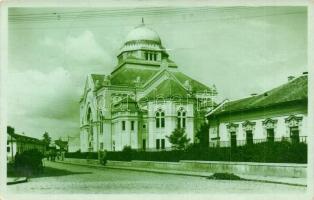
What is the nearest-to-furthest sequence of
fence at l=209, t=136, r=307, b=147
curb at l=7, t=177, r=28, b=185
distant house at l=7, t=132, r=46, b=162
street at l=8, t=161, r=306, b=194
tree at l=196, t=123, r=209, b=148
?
1. street at l=8, t=161, r=306, b=194
2. curb at l=7, t=177, r=28, b=185
3. distant house at l=7, t=132, r=46, b=162
4. fence at l=209, t=136, r=307, b=147
5. tree at l=196, t=123, r=209, b=148

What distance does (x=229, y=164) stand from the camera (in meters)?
15.4

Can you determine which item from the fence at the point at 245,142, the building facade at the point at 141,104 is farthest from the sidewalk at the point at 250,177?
the fence at the point at 245,142

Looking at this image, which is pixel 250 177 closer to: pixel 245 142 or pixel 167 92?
pixel 245 142

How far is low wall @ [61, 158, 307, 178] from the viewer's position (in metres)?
14.2

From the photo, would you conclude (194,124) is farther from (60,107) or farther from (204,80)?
(60,107)

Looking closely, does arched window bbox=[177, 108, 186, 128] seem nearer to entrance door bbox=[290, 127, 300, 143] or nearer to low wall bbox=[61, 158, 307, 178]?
low wall bbox=[61, 158, 307, 178]

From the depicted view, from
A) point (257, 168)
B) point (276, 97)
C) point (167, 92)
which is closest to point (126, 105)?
point (167, 92)

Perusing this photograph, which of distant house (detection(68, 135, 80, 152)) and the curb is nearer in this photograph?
the curb

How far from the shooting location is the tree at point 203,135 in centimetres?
1855

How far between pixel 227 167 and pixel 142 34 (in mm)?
4425

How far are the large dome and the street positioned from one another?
3.88 meters

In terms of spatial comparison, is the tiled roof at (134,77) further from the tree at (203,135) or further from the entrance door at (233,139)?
the entrance door at (233,139)

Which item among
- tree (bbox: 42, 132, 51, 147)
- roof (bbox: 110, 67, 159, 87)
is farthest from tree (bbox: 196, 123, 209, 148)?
tree (bbox: 42, 132, 51, 147)

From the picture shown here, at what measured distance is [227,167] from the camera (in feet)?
50.7
